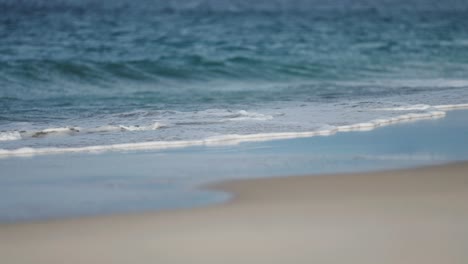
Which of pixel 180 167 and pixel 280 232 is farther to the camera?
pixel 180 167

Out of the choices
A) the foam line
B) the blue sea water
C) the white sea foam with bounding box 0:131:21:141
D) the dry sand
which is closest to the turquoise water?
the foam line

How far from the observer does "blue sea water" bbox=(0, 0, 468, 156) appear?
945cm

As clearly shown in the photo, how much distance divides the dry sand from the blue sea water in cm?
259

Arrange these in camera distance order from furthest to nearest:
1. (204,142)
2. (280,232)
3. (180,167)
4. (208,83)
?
1. (208,83)
2. (204,142)
3. (180,167)
4. (280,232)

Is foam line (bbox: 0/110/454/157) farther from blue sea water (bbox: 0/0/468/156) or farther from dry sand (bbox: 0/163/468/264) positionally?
dry sand (bbox: 0/163/468/264)

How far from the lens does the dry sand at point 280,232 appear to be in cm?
502

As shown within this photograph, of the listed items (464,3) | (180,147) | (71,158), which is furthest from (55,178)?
(464,3)

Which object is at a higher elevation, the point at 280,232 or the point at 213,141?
the point at 280,232

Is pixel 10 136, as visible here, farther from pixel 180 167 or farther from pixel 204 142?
pixel 180 167

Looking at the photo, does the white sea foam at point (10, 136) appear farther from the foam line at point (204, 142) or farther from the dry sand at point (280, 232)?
the dry sand at point (280, 232)

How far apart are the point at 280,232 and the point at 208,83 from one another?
1124cm

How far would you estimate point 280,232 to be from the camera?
5449 mm

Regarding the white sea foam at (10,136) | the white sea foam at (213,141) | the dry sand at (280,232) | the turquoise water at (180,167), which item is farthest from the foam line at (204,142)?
the dry sand at (280,232)

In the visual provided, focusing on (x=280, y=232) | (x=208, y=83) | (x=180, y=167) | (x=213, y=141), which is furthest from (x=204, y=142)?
(x=208, y=83)
